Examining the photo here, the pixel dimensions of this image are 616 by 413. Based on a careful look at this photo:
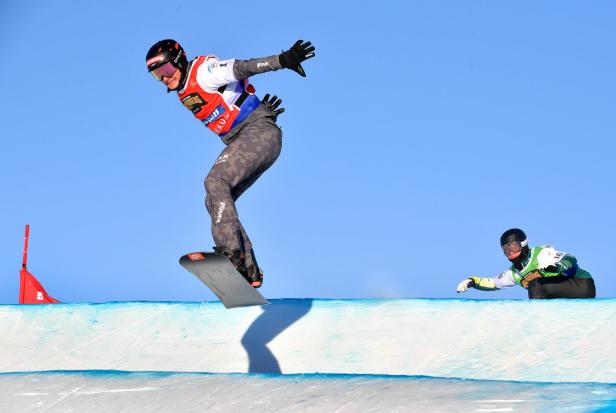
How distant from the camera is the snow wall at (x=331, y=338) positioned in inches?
287

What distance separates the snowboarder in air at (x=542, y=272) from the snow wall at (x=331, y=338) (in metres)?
2.16

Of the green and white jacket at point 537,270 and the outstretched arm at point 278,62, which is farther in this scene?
the green and white jacket at point 537,270

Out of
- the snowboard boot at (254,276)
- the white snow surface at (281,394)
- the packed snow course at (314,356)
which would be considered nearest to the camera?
the white snow surface at (281,394)

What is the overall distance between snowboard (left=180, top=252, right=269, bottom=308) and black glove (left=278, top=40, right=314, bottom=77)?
150 centimetres

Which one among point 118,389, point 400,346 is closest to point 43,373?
point 118,389

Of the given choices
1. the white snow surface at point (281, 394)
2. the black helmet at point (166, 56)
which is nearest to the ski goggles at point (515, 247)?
the black helmet at point (166, 56)

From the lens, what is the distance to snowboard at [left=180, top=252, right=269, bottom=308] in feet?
21.6

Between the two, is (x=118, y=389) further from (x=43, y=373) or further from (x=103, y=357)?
(x=103, y=357)

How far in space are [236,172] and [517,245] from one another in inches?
157

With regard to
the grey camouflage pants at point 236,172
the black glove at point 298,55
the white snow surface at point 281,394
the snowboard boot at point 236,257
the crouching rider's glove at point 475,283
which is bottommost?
the white snow surface at point 281,394

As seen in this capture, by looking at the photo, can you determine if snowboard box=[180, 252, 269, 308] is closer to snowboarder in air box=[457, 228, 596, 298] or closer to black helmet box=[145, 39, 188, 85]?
black helmet box=[145, 39, 188, 85]

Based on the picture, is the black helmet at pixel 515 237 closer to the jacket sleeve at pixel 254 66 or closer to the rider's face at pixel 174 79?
the jacket sleeve at pixel 254 66

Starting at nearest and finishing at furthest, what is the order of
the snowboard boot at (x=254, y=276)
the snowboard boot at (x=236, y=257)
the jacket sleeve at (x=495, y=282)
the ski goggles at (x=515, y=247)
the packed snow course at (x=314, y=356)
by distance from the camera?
the packed snow course at (x=314, y=356), the snowboard boot at (x=236, y=257), the snowboard boot at (x=254, y=276), the ski goggles at (x=515, y=247), the jacket sleeve at (x=495, y=282)

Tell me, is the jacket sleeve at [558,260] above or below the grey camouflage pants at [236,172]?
below
